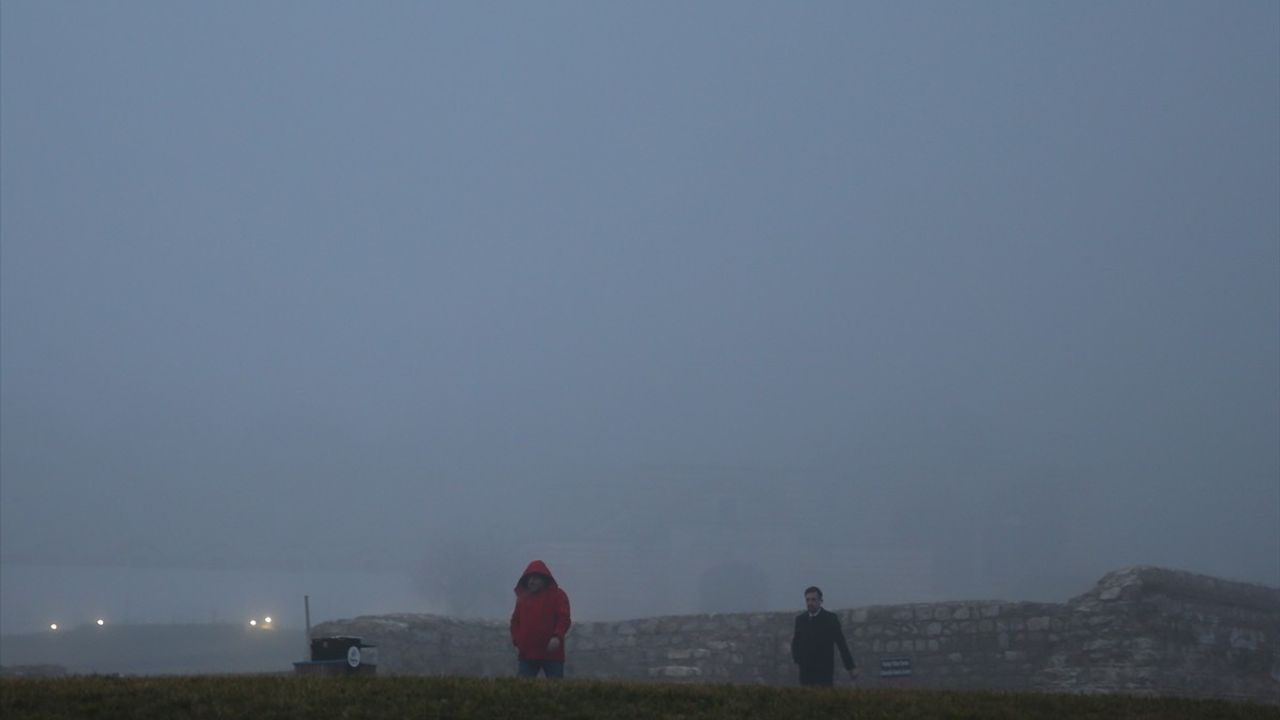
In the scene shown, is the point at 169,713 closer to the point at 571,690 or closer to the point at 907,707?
the point at 571,690

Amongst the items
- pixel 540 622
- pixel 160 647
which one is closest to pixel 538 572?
pixel 540 622

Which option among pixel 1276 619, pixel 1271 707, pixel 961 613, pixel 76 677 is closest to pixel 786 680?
pixel 961 613

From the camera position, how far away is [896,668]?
717 inches

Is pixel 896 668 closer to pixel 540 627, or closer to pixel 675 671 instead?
pixel 675 671

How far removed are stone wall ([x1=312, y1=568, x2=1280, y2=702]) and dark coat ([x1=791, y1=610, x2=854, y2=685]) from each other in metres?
1.93

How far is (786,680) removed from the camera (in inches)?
751

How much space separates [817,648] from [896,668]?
9.47ft

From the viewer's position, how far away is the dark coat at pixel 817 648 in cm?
1582

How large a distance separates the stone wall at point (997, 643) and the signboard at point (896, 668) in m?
0.02

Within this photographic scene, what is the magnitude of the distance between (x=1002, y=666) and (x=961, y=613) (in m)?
0.92

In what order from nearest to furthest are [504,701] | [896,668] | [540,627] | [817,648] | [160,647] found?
[504,701]
[540,627]
[817,648]
[896,668]
[160,647]

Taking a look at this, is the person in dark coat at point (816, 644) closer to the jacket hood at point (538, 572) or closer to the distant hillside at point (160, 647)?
the jacket hood at point (538, 572)

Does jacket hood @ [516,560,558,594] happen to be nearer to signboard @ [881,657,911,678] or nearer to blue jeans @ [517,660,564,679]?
blue jeans @ [517,660,564,679]

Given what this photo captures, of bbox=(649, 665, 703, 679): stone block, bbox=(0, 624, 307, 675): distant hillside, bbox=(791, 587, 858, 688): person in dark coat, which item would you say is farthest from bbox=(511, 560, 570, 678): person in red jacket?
bbox=(0, 624, 307, 675): distant hillside
